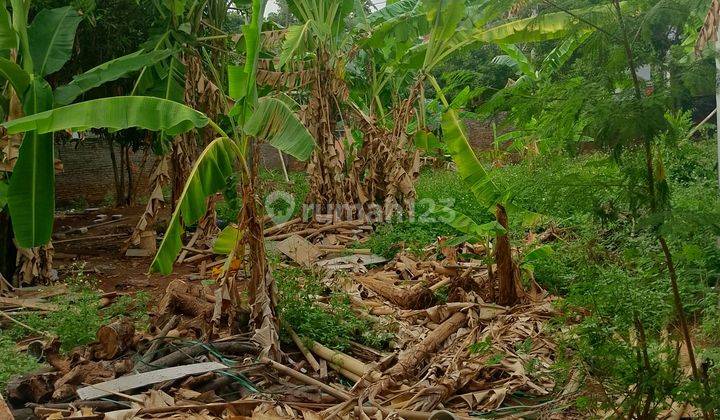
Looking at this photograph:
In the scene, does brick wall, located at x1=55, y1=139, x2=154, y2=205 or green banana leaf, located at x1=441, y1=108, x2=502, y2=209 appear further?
brick wall, located at x1=55, y1=139, x2=154, y2=205

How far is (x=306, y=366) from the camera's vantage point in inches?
207

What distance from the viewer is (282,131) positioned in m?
5.71

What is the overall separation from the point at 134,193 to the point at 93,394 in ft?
41.5

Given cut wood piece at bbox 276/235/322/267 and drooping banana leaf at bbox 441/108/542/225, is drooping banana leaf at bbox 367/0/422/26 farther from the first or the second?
cut wood piece at bbox 276/235/322/267

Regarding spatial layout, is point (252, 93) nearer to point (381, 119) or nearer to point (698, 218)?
point (698, 218)

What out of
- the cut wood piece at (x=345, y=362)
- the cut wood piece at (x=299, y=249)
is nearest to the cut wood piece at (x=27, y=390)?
the cut wood piece at (x=345, y=362)

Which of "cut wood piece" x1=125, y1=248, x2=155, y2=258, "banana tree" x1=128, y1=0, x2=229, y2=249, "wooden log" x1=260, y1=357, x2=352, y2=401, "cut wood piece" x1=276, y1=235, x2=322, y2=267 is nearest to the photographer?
"wooden log" x1=260, y1=357, x2=352, y2=401

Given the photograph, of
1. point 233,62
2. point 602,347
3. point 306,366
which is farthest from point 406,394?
point 233,62

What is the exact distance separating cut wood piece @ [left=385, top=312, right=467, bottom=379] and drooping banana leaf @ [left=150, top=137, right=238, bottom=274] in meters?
1.83

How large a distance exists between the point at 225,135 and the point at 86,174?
13562mm

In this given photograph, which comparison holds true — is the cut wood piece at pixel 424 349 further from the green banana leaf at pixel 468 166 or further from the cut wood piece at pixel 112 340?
the cut wood piece at pixel 112 340

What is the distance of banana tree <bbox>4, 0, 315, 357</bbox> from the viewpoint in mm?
4797

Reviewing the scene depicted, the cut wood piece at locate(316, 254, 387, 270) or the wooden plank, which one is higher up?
the cut wood piece at locate(316, 254, 387, 270)

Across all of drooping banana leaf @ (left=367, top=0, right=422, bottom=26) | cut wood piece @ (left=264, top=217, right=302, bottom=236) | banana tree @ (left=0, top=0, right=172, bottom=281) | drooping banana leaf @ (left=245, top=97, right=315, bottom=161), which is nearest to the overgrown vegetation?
banana tree @ (left=0, top=0, right=172, bottom=281)
